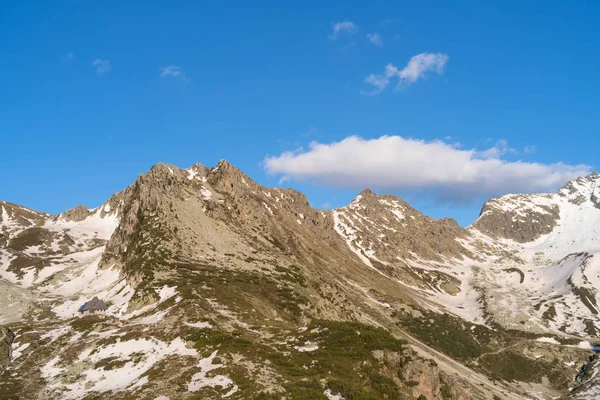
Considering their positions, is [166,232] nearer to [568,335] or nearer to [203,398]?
[203,398]

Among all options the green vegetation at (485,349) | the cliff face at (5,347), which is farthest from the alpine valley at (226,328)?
the green vegetation at (485,349)

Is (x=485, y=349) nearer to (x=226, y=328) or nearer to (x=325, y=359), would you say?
(x=226, y=328)

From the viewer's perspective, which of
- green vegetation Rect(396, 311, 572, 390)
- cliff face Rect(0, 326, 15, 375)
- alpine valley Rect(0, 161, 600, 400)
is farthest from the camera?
green vegetation Rect(396, 311, 572, 390)

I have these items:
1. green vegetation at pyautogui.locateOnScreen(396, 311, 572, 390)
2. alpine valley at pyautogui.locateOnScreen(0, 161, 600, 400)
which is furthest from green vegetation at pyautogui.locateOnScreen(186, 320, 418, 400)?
green vegetation at pyautogui.locateOnScreen(396, 311, 572, 390)

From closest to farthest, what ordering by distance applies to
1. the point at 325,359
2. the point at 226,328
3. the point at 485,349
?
the point at 325,359 < the point at 226,328 < the point at 485,349

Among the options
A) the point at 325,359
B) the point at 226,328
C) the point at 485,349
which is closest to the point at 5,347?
the point at 226,328

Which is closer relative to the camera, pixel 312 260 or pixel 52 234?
pixel 312 260

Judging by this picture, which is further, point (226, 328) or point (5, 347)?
point (5, 347)

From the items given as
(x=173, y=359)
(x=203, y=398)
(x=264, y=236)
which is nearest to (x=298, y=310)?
(x=173, y=359)

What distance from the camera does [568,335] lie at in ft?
605

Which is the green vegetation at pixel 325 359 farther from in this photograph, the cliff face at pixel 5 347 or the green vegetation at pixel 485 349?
the green vegetation at pixel 485 349

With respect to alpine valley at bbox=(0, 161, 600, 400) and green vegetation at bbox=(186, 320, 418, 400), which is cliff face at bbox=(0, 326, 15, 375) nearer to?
alpine valley at bbox=(0, 161, 600, 400)

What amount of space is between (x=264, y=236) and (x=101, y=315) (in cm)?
8920

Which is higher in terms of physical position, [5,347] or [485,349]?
[485,349]
